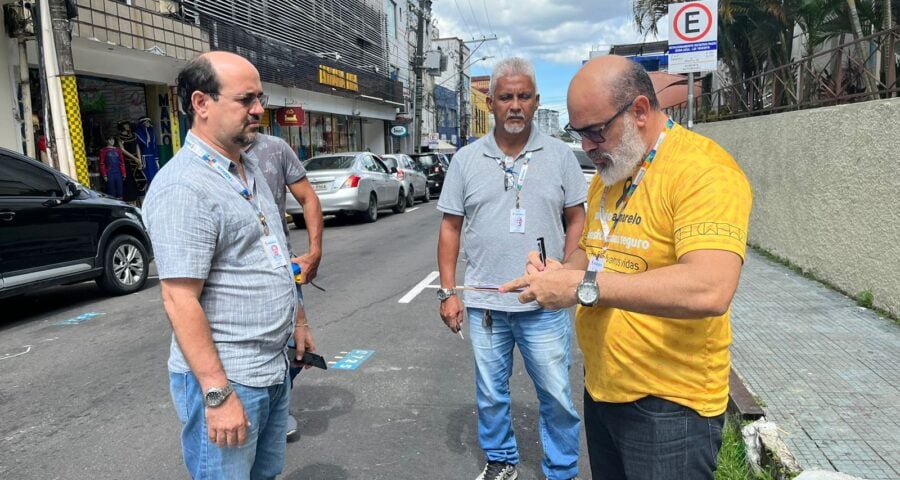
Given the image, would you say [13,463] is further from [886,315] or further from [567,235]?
[886,315]

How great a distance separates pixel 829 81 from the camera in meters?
7.28

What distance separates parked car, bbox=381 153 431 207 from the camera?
18.5 m

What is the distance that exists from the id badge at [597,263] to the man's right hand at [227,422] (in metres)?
1.14

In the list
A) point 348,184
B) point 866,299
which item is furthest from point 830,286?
point 348,184

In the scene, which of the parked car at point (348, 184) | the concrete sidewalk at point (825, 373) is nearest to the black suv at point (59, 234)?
the parked car at point (348, 184)

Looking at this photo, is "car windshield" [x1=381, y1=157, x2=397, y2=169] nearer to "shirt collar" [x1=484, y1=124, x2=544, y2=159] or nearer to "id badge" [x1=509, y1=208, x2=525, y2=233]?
"shirt collar" [x1=484, y1=124, x2=544, y2=159]

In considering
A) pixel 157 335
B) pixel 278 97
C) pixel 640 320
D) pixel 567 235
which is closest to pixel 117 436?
pixel 157 335

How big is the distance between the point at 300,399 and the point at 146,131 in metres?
13.6

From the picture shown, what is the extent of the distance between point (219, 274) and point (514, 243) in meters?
1.42

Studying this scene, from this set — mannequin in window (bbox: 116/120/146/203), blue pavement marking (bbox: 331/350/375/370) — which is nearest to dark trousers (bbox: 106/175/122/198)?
mannequin in window (bbox: 116/120/146/203)

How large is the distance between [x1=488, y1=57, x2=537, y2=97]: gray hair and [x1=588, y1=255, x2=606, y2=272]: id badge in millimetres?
1290

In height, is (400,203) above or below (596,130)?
below

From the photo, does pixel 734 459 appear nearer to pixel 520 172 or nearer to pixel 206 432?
pixel 520 172

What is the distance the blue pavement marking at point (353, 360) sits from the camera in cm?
487
